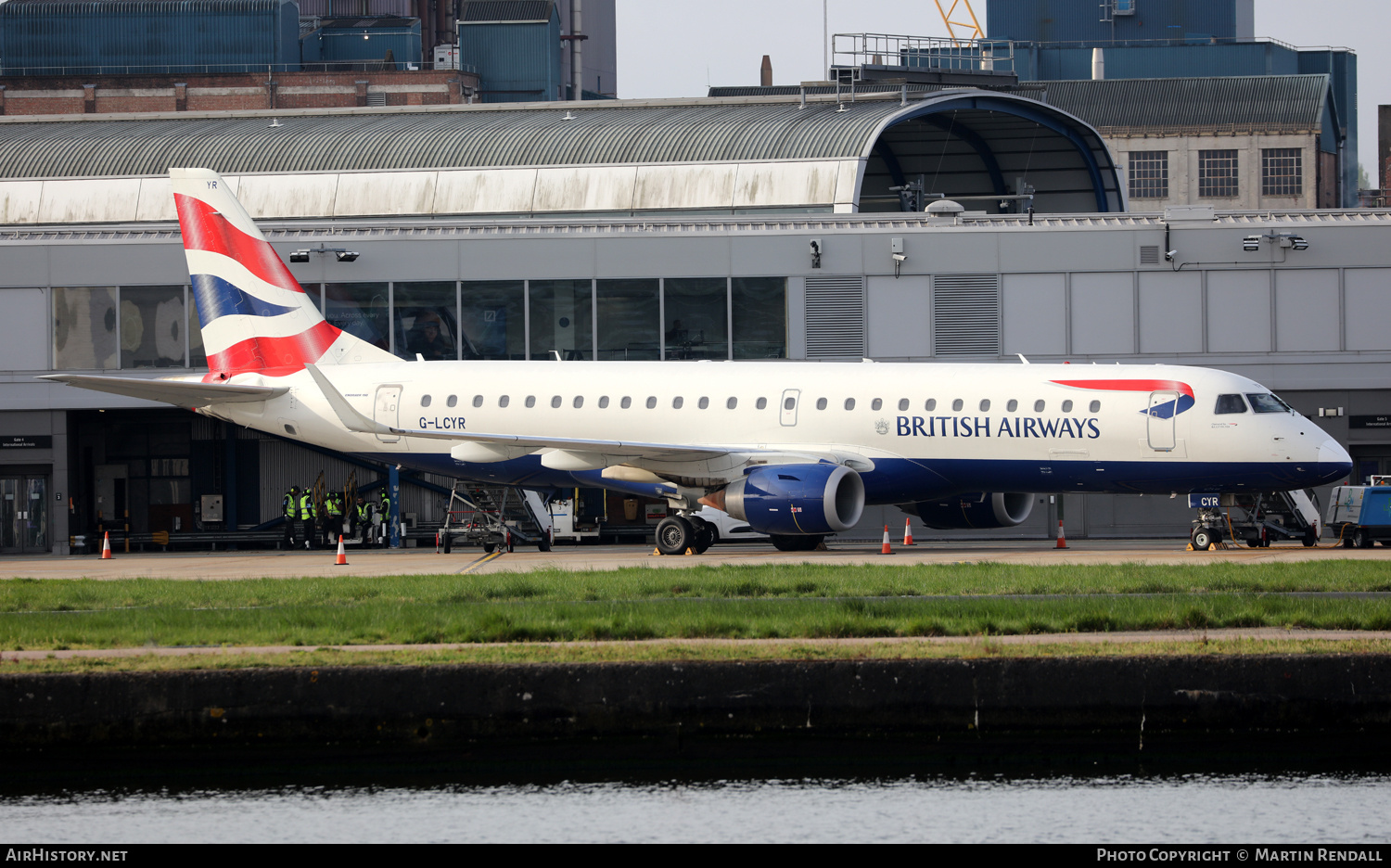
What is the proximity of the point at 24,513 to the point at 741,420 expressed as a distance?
19364mm

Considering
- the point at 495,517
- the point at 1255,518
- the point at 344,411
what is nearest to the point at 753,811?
the point at 344,411

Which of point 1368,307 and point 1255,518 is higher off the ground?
point 1368,307

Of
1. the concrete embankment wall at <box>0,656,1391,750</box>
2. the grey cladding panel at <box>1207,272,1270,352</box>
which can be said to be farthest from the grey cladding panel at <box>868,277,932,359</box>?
the concrete embankment wall at <box>0,656,1391,750</box>

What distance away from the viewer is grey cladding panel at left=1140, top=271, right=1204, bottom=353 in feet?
123

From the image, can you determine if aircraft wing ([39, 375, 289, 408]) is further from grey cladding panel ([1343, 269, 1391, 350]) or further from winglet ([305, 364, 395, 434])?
grey cladding panel ([1343, 269, 1391, 350])

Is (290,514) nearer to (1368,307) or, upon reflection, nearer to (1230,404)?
(1230,404)

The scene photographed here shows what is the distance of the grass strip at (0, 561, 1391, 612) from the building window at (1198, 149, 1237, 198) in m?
87.8

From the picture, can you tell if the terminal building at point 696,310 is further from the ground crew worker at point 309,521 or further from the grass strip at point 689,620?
the grass strip at point 689,620

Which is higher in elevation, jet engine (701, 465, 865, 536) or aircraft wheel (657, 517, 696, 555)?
jet engine (701, 465, 865, 536)

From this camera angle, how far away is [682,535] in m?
29.3

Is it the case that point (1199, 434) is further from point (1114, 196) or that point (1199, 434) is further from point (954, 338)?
point (1114, 196)

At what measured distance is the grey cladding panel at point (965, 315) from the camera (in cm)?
3778

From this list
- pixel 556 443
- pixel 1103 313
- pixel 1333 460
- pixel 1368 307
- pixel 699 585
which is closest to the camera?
pixel 699 585
